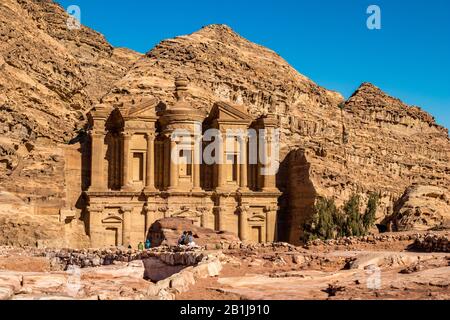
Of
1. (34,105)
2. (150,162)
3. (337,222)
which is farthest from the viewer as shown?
(150,162)

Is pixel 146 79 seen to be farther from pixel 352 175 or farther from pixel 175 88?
pixel 352 175

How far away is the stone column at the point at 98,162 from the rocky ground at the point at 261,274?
825 inches

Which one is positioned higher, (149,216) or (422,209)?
(422,209)

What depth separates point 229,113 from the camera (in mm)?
57438

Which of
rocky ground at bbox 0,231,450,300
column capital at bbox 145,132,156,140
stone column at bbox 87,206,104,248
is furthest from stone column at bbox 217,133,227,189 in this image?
rocky ground at bbox 0,231,450,300

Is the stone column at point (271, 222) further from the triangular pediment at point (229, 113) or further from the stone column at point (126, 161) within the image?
the stone column at point (126, 161)

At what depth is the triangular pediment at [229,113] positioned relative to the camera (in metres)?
57.2

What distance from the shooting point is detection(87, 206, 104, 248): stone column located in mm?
52312

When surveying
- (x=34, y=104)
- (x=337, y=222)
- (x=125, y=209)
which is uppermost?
(x=34, y=104)

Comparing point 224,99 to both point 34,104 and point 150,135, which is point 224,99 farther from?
point 34,104

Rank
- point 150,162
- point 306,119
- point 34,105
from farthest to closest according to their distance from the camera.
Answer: point 306,119, point 150,162, point 34,105

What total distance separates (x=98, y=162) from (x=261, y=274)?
109 feet

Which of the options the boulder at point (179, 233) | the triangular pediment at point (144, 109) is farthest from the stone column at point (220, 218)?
the boulder at point (179, 233)

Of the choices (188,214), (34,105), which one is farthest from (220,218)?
(34,105)
